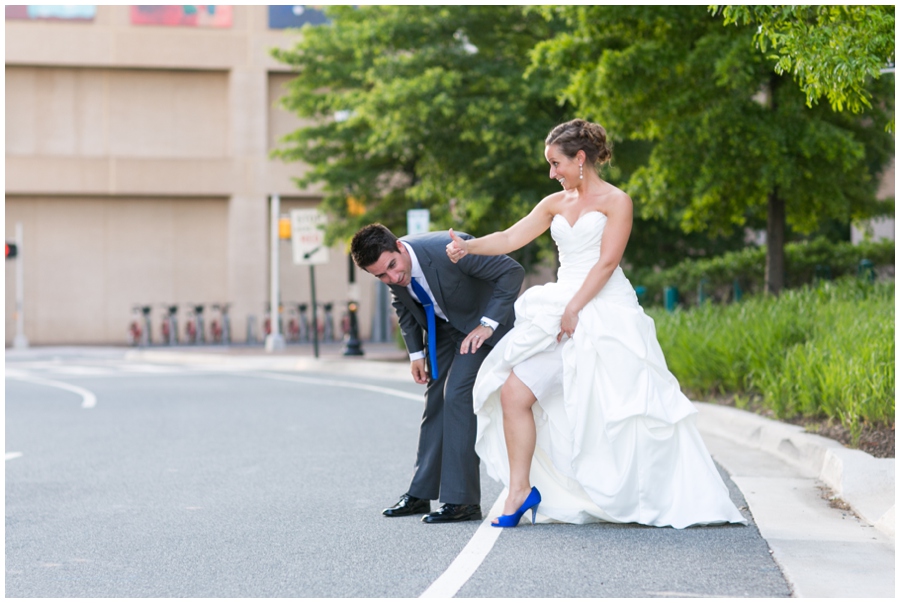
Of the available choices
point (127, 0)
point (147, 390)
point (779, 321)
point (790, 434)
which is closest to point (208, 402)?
point (147, 390)

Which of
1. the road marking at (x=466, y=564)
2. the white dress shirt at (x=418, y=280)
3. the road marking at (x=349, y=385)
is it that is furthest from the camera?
the road marking at (x=349, y=385)

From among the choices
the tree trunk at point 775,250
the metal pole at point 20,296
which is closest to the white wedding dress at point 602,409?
the tree trunk at point 775,250

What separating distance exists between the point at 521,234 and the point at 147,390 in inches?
493

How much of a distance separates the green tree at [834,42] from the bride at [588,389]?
1.84m

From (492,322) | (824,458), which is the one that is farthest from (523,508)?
(824,458)

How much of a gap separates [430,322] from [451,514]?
1.02m

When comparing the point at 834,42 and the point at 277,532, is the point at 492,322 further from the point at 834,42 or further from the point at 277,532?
the point at 834,42

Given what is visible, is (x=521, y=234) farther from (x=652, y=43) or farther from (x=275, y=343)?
(x=275, y=343)

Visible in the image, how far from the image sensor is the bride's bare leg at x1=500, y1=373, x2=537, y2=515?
6.38m

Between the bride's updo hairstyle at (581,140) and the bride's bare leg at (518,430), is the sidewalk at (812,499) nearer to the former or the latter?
the bride's bare leg at (518,430)

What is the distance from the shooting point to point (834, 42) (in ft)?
25.1

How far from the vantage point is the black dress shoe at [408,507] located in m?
6.97

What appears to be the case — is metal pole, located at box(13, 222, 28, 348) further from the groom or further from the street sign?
the groom

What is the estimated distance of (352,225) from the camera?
25.8 meters
